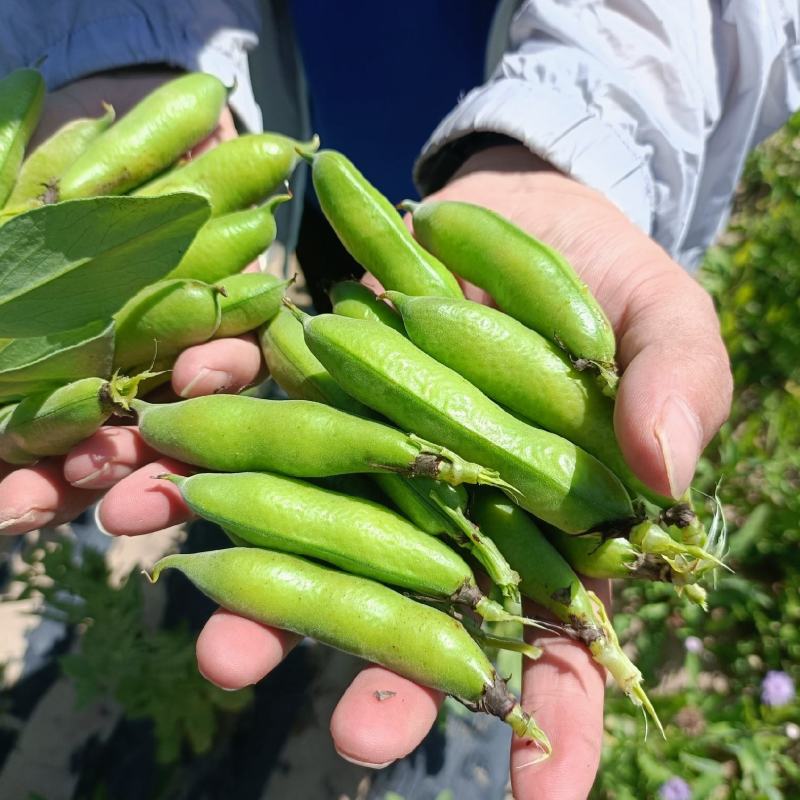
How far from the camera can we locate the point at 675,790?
3.29 meters

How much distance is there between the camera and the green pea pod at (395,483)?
2.00m

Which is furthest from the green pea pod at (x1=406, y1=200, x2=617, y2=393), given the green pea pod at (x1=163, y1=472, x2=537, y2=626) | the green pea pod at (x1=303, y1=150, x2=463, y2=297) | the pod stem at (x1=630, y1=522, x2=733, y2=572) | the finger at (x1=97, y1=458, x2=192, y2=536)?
the finger at (x1=97, y1=458, x2=192, y2=536)

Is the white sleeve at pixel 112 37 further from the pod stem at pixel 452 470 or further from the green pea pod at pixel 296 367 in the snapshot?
the pod stem at pixel 452 470

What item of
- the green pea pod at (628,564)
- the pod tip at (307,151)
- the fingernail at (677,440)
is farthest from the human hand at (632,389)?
the pod tip at (307,151)

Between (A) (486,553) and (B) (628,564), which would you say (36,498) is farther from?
(B) (628,564)

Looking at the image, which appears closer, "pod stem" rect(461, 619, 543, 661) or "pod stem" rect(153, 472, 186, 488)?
"pod stem" rect(461, 619, 543, 661)

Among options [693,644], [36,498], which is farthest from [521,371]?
[693,644]

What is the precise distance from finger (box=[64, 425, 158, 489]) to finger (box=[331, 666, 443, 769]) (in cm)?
116

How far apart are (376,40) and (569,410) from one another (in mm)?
Answer: 2801

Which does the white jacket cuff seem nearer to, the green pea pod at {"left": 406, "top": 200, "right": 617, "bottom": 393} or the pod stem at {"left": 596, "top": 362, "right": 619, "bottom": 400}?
the green pea pod at {"left": 406, "top": 200, "right": 617, "bottom": 393}

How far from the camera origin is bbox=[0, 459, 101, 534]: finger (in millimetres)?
2334

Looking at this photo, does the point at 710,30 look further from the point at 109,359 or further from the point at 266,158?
the point at 109,359

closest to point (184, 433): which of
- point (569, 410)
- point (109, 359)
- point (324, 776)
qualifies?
point (109, 359)

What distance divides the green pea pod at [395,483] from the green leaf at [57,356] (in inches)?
23.9
